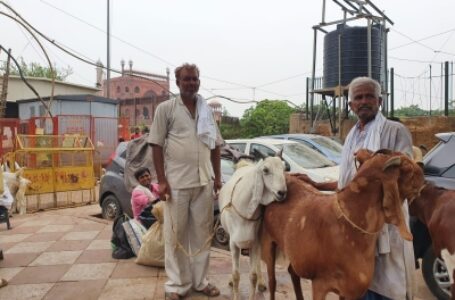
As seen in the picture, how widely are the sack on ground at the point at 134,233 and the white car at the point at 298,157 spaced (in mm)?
3127

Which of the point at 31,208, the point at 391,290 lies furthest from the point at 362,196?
the point at 31,208

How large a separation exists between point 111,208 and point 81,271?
3.48 m

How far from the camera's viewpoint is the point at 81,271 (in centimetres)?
508

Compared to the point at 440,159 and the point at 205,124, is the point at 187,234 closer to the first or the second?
the point at 205,124

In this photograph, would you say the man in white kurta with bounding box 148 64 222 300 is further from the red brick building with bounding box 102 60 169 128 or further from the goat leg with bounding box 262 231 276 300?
the red brick building with bounding box 102 60 169 128

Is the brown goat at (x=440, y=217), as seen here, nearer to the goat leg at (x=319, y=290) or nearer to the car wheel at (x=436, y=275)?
the car wheel at (x=436, y=275)

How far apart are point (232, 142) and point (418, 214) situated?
5855 millimetres

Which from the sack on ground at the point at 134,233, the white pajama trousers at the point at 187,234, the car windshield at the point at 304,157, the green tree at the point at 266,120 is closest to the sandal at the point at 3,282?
the sack on ground at the point at 134,233

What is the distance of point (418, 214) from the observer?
388cm

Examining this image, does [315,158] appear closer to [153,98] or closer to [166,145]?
[166,145]

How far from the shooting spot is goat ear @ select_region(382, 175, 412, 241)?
2.30 meters

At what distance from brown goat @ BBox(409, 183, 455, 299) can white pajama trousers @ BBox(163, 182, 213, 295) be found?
1.92 meters

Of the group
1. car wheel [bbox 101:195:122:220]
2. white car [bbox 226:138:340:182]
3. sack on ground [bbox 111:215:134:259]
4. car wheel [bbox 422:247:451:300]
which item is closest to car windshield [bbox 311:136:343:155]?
white car [bbox 226:138:340:182]

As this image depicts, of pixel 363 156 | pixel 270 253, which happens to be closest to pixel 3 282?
pixel 270 253
